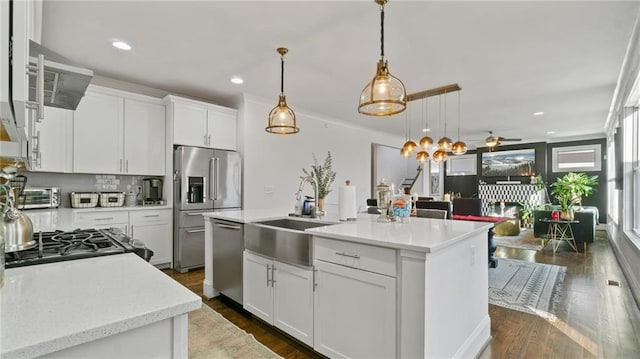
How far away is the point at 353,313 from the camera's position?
1.77 meters

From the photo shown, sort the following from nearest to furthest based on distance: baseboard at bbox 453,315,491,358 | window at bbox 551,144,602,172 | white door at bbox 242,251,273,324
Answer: baseboard at bbox 453,315,491,358
white door at bbox 242,251,273,324
window at bbox 551,144,602,172

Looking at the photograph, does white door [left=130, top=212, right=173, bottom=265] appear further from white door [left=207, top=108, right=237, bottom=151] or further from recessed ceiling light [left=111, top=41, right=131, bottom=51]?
recessed ceiling light [left=111, top=41, right=131, bottom=51]

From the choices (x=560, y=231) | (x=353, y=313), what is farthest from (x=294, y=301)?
(x=560, y=231)

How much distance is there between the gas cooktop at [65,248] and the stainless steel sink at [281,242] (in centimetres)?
96

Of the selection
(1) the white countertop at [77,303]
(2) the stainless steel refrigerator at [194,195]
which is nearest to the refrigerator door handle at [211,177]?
(2) the stainless steel refrigerator at [194,195]

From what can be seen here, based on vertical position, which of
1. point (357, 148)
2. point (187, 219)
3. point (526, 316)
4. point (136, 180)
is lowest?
point (526, 316)

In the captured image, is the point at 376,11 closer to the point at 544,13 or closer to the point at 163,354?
the point at 544,13

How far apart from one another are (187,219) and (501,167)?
9.54 meters

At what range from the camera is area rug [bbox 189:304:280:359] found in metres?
2.05

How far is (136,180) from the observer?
4250 millimetres

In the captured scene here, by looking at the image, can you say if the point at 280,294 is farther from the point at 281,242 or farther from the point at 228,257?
the point at 228,257

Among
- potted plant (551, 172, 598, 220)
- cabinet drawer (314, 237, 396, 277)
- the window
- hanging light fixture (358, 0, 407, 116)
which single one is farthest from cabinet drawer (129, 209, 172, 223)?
the window

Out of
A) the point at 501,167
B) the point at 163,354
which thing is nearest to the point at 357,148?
the point at 501,167

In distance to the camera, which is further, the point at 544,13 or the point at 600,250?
the point at 600,250
